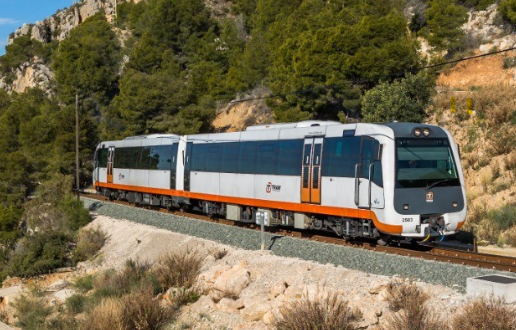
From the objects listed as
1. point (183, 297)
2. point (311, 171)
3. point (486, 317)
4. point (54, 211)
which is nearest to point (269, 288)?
point (183, 297)

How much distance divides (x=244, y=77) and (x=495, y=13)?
20576mm

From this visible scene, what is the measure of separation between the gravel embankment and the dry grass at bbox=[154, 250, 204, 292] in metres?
1.83

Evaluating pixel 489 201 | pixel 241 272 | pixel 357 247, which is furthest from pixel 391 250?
pixel 489 201

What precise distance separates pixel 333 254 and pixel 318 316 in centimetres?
456

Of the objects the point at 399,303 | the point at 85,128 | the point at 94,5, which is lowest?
the point at 399,303

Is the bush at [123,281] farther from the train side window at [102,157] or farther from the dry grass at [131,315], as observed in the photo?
the train side window at [102,157]

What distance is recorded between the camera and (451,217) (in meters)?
15.9

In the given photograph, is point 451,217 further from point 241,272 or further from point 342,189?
point 241,272

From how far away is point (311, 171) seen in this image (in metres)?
18.3

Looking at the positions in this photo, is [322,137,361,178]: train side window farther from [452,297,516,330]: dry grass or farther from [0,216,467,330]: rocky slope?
[452,297,516,330]: dry grass

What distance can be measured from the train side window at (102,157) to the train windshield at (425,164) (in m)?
24.1

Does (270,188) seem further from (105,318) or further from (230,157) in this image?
(105,318)

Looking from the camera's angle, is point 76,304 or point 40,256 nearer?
point 76,304

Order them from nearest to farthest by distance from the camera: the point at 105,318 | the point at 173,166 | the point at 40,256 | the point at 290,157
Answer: the point at 105,318 → the point at 290,157 → the point at 40,256 → the point at 173,166
